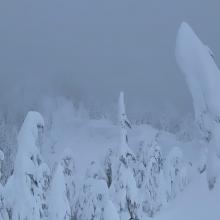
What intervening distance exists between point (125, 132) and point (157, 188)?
24.1m

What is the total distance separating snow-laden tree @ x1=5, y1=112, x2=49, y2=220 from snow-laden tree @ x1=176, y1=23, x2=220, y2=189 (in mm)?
13196

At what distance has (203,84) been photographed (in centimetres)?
625

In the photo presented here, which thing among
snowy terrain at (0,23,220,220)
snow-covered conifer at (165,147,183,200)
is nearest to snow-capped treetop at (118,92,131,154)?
snowy terrain at (0,23,220,220)

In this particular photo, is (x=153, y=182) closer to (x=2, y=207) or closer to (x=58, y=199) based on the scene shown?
(x=58, y=199)

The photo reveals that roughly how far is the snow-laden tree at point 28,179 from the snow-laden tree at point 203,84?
13196 millimetres

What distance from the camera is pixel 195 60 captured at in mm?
6301

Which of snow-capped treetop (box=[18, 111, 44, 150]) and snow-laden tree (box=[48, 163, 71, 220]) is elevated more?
snow-capped treetop (box=[18, 111, 44, 150])

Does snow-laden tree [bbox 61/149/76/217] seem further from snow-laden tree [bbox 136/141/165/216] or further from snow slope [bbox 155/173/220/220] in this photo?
snow slope [bbox 155/173/220/220]

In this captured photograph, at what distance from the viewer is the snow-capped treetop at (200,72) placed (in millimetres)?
6172

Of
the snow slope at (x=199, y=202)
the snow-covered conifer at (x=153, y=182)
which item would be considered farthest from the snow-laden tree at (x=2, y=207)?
the snow-covered conifer at (x=153, y=182)

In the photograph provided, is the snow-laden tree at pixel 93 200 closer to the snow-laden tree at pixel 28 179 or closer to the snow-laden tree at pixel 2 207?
the snow-laden tree at pixel 28 179

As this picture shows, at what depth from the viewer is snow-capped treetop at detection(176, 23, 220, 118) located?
243 inches

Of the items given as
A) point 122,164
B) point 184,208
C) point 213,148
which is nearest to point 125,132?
point 122,164

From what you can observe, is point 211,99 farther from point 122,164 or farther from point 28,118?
point 122,164
